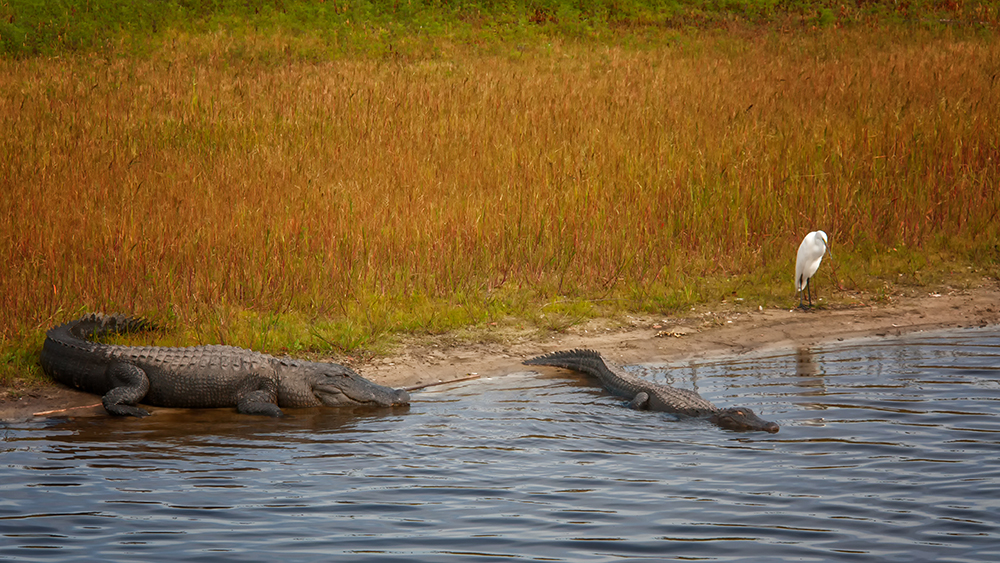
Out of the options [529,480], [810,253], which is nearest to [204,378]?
[529,480]

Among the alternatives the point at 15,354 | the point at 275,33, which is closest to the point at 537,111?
the point at 15,354

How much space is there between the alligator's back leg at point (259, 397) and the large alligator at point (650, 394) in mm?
1826

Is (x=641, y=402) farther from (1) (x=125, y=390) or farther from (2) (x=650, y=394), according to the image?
(1) (x=125, y=390)

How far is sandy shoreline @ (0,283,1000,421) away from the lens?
6.67 meters

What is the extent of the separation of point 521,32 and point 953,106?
35.6 feet

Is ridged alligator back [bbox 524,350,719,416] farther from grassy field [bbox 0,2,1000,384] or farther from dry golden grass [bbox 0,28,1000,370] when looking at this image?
dry golden grass [bbox 0,28,1000,370]

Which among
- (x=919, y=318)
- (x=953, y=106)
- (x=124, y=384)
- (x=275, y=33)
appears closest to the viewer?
(x=124, y=384)

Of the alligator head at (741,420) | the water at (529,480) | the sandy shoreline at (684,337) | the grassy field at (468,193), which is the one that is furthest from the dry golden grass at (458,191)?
the alligator head at (741,420)

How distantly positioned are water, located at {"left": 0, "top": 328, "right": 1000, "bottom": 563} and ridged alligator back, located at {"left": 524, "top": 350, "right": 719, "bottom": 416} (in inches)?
3.8

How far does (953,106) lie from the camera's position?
11.0 m

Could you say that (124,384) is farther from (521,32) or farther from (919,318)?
(521,32)

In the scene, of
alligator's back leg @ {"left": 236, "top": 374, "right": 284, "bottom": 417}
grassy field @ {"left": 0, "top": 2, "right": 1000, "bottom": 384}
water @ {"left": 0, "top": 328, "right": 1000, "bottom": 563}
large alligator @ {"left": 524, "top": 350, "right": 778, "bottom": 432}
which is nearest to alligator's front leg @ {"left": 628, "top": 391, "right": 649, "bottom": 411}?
large alligator @ {"left": 524, "top": 350, "right": 778, "bottom": 432}

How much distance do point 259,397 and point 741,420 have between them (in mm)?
2957

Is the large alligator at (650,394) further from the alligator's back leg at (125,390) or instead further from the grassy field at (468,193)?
the alligator's back leg at (125,390)
